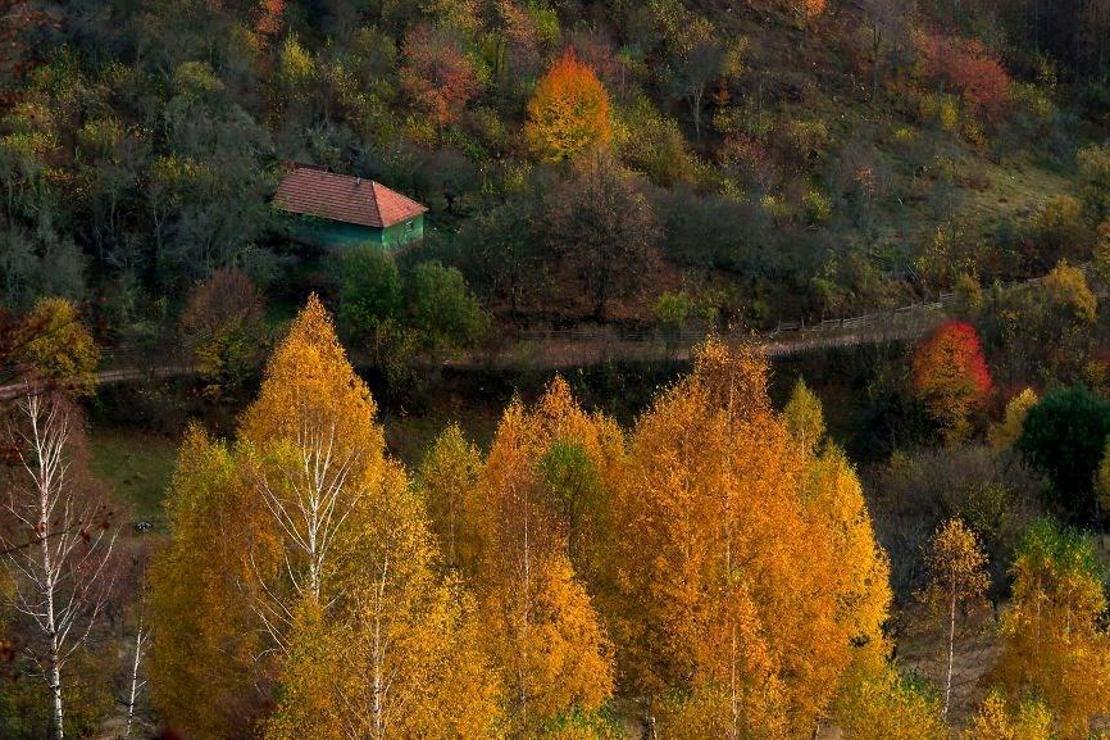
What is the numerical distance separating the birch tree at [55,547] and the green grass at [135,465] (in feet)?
19.0

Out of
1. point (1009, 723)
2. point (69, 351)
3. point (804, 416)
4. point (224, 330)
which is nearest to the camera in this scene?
point (1009, 723)

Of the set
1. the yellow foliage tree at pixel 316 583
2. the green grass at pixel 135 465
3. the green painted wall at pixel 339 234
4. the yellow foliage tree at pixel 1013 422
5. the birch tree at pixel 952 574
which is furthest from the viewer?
the green painted wall at pixel 339 234

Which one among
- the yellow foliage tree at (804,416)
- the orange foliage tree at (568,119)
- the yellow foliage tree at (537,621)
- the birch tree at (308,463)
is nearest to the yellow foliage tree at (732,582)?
the yellow foliage tree at (537,621)

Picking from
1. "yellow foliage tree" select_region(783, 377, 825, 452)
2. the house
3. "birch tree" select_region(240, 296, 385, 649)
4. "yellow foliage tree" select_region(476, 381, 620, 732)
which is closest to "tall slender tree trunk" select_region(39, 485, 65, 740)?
"birch tree" select_region(240, 296, 385, 649)

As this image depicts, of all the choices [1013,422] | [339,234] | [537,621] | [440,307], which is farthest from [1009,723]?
[339,234]

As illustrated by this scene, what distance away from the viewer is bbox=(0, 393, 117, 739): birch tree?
976 inches

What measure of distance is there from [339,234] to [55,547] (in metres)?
26.8

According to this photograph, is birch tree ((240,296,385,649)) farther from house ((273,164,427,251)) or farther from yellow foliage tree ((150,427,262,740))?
house ((273,164,427,251))

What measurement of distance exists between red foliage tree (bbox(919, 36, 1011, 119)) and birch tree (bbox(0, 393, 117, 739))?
5368 cm

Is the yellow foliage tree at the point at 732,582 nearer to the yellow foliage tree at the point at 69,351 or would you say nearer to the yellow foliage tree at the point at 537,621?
the yellow foliage tree at the point at 537,621

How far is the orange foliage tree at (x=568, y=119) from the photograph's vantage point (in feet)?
198

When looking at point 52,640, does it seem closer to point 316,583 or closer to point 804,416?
point 316,583

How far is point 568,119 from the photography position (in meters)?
60.5

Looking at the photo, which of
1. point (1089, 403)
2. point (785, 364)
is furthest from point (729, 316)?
point (1089, 403)
